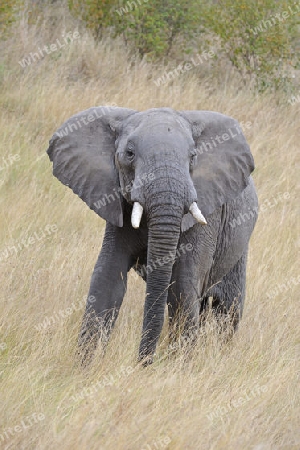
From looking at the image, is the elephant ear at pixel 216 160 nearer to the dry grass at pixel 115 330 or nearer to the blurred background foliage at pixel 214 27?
the dry grass at pixel 115 330

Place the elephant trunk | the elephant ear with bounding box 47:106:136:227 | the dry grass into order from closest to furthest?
the dry grass → the elephant trunk → the elephant ear with bounding box 47:106:136:227

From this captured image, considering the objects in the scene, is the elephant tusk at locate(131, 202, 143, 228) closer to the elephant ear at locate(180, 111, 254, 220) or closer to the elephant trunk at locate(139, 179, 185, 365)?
the elephant trunk at locate(139, 179, 185, 365)

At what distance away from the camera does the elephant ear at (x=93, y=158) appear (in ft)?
17.8

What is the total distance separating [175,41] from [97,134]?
372 inches

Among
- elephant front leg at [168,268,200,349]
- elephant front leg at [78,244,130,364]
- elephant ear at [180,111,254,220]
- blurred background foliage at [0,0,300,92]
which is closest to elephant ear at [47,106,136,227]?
elephant front leg at [78,244,130,364]

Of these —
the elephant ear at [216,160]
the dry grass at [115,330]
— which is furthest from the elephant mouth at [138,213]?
the dry grass at [115,330]

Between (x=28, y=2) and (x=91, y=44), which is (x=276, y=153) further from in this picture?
(x=28, y=2)

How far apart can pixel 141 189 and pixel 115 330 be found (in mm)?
1596

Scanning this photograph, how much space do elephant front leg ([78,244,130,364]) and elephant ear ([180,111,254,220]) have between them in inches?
21.4

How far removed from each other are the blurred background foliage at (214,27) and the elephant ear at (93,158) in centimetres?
789

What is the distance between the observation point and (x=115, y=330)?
620cm

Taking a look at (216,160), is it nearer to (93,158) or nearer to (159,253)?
(93,158)

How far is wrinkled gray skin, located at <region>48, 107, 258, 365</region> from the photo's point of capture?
16.5 feet

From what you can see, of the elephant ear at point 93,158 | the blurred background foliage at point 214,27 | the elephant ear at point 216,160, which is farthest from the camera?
the blurred background foliage at point 214,27
